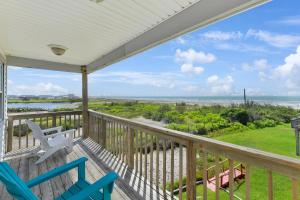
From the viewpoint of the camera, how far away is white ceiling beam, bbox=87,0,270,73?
6.30 ft

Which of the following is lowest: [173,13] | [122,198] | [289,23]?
[122,198]

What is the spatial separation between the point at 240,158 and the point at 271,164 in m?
0.26

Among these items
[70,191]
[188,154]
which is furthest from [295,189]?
[70,191]

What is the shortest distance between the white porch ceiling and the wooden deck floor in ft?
6.58

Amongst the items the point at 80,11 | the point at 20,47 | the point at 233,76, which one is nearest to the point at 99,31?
the point at 80,11

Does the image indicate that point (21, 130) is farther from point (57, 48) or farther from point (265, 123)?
point (265, 123)

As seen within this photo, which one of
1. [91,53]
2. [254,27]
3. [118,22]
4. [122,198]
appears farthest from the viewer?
[254,27]

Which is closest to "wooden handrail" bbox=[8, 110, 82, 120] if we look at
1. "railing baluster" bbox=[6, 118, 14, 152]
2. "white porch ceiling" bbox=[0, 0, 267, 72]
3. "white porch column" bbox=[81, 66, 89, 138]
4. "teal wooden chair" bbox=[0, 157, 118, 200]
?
"railing baluster" bbox=[6, 118, 14, 152]

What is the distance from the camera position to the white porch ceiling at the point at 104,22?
2.28 m

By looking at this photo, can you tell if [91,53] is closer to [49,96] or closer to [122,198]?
[122,198]

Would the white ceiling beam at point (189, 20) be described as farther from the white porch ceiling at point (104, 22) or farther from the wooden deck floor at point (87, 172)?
the wooden deck floor at point (87, 172)

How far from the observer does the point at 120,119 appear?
3934 millimetres

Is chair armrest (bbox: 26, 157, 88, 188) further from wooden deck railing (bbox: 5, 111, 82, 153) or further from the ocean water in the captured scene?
the ocean water

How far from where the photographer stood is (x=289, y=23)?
71.2 ft
